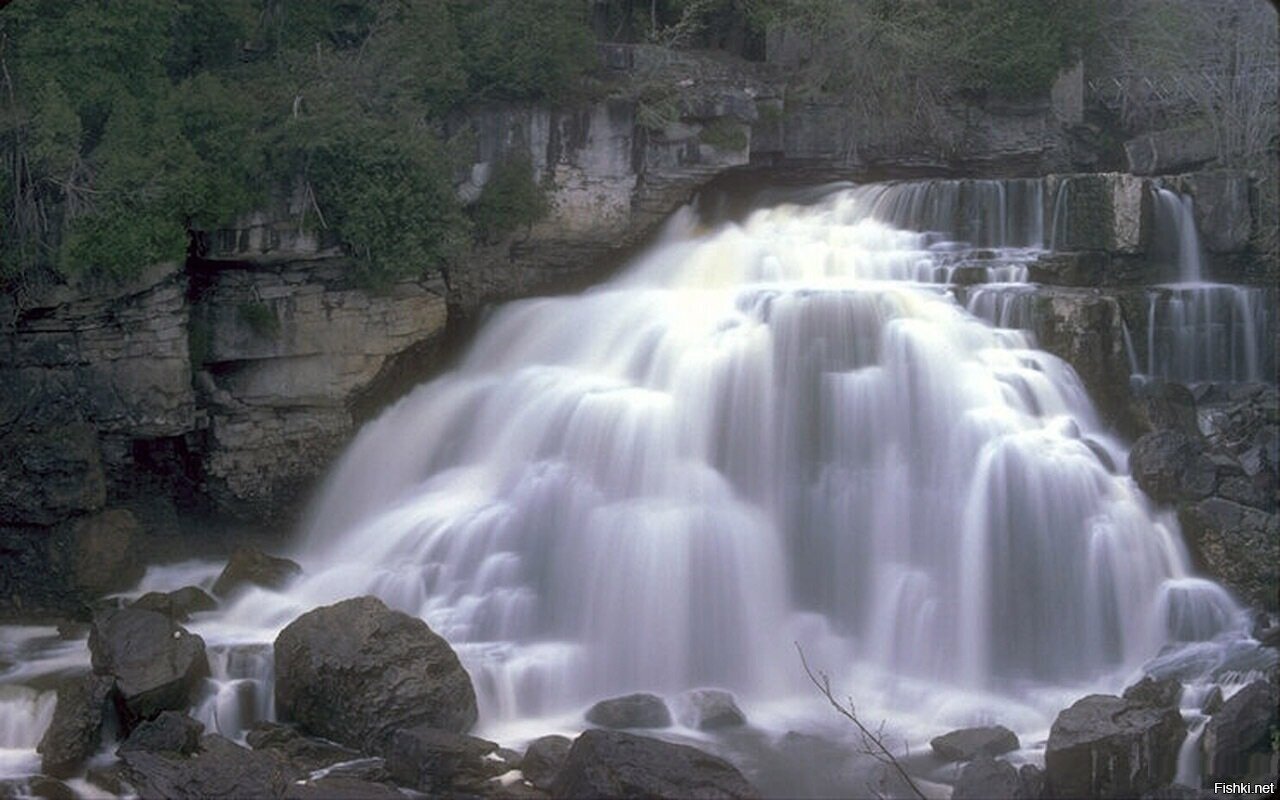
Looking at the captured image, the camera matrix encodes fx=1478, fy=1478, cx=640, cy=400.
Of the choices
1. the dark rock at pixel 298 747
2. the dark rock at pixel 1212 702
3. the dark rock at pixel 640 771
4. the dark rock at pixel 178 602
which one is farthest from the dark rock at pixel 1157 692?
the dark rock at pixel 178 602

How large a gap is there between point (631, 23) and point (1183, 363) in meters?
11.1

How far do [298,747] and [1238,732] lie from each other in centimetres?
836

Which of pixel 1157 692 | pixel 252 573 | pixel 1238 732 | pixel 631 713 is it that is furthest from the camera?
pixel 252 573

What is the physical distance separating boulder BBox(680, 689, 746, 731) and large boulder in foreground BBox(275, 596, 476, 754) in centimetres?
206

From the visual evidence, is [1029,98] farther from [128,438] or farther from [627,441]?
[128,438]

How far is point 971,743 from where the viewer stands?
1316 cm

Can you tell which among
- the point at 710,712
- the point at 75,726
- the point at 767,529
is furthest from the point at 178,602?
the point at 767,529

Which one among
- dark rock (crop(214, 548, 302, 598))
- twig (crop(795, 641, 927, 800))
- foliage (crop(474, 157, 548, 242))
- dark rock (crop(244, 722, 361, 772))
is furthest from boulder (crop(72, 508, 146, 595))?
twig (crop(795, 641, 927, 800))

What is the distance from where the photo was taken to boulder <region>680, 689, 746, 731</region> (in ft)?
46.3

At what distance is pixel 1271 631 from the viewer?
47.4ft

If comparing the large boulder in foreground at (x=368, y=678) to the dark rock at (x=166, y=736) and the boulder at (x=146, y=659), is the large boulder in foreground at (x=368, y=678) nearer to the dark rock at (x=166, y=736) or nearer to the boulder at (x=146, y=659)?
the boulder at (x=146, y=659)

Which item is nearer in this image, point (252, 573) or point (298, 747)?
point (298, 747)

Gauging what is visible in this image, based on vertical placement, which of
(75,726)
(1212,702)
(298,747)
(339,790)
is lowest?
(298,747)

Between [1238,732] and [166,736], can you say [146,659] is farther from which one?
[1238,732]
